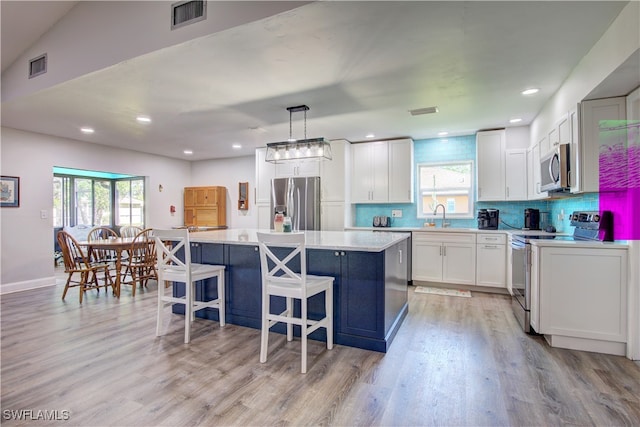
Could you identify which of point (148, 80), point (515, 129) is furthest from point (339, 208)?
point (148, 80)

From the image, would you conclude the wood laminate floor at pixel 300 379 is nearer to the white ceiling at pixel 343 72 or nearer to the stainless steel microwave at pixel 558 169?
the stainless steel microwave at pixel 558 169

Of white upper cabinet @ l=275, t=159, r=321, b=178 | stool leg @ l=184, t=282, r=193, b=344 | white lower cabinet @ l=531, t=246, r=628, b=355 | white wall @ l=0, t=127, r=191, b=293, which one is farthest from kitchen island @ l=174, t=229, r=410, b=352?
white wall @ l=0, t=127, r=191, b=293

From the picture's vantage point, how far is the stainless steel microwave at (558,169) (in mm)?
2771

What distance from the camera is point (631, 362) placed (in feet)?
7.68

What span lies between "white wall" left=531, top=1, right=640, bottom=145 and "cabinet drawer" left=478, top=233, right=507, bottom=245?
1628 mm

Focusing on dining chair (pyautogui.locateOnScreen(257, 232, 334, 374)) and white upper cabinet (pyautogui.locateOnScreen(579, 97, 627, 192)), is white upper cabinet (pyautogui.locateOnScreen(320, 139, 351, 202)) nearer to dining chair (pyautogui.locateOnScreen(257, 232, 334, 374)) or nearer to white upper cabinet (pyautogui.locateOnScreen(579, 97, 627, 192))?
dining chair (pyautogui.locateOnScreen(257, 232, 334, 374))

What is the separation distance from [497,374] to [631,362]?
1.13 metres

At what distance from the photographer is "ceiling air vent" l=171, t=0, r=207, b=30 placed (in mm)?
2207

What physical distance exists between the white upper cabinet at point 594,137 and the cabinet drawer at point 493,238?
184 cm

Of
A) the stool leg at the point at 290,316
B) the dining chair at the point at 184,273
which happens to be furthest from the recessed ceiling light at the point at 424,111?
the dining chair at the point at 184,273

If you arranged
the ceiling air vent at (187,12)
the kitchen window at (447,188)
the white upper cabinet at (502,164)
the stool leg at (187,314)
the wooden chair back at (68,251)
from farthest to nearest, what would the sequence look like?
the kitchen window at (447,188) < the white upper cabinet at (502,164) < the wooden chair back at (68,251) < the stool leg at (187,314) < the ceiling air vent at (187,12)

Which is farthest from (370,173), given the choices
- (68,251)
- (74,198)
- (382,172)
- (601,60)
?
(74,198)

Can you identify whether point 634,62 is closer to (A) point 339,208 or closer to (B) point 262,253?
(B) point 262,253

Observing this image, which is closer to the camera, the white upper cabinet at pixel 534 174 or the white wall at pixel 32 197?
the white upper cabinet at pixel 534 174
